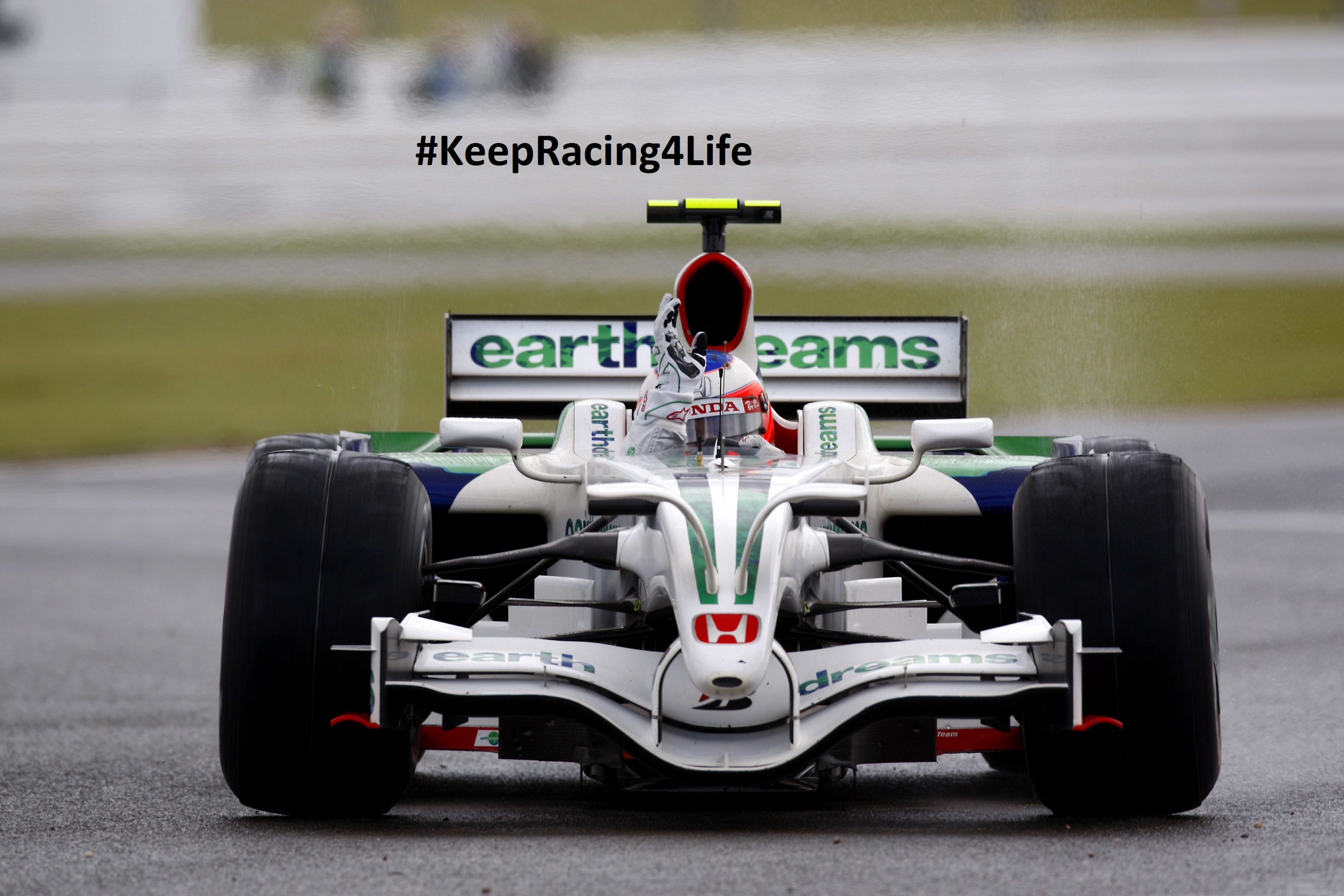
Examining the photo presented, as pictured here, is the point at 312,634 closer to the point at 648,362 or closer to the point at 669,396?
the point at 669,396

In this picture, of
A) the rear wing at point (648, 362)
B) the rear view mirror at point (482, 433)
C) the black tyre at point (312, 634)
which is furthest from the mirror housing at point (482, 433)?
the rear wing at point (648, 362)

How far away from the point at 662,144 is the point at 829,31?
169 centimetres

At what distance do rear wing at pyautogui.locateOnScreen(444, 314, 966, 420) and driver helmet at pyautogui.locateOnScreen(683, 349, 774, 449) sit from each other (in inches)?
71.7

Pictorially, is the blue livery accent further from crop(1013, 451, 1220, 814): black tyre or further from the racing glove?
crop(1013, 451, 1220, 814): black tyre

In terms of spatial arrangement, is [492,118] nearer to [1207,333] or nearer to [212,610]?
[212,610]

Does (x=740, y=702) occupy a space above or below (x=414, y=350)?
below

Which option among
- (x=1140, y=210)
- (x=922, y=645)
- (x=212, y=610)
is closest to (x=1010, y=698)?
(x=922, y=645)

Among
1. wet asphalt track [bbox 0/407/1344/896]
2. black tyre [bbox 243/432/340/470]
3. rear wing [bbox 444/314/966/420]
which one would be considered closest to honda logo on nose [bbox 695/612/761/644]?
wet asphalt track [bbox 0/407/1344/896]

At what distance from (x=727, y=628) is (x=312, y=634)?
1183 millimetres

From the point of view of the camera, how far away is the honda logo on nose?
17.3 feet

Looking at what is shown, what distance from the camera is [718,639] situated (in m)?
5.28

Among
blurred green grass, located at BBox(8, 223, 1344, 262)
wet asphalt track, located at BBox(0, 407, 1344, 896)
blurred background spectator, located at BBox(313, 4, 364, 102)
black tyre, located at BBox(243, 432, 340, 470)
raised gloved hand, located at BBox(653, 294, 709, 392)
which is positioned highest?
blurred background spectator, located at BBox(313, 4, 364, 102)

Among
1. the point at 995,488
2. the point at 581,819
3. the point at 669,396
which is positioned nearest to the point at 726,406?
the point at 669,396

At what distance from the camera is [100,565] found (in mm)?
13555
